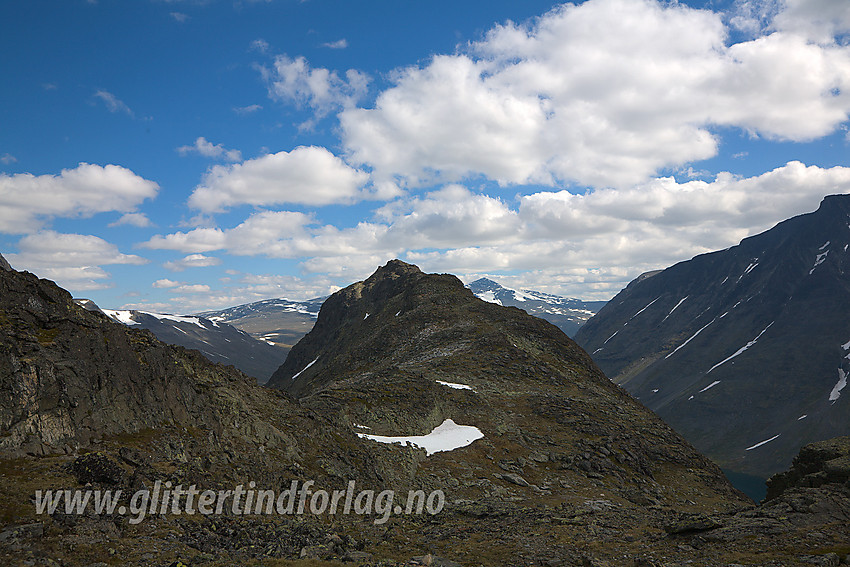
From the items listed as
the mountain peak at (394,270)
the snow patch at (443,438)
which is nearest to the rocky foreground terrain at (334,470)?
the snow patch at (443,438)

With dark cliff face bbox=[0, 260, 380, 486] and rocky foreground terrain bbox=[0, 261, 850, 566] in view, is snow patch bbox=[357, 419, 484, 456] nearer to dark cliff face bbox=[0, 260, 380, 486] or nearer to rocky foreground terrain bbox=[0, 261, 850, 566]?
rocky foreground terrain bbox=[0, 261, 850, 566]

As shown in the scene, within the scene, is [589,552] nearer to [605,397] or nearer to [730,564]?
[730,564]

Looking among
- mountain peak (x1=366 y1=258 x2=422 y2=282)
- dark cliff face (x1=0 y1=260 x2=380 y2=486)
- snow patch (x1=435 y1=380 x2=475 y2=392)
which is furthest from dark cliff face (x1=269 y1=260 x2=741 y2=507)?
→ mountain peak (x1=366 y1=258 x2=422 y2=282)

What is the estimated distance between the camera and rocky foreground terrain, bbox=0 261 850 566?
18.7 meters

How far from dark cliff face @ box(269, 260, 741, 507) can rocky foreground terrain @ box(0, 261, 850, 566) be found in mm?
357

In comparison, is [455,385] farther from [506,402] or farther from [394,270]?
[394,270]

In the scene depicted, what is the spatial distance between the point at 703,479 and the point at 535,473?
2086 cm

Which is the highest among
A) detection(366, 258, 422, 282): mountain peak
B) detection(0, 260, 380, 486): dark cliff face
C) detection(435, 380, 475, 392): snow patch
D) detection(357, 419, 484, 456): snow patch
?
detection(366, 258, 422, 282): mountain peak

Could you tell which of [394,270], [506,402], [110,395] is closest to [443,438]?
[506,402]

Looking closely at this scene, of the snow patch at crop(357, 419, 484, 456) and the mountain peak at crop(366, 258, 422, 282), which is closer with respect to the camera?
the snow patch at crop(357, 419, 484, 456)

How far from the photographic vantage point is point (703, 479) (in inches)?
1976

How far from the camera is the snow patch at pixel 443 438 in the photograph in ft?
141

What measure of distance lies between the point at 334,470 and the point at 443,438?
1730cm

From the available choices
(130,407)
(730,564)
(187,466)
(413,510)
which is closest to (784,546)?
(730,564)
